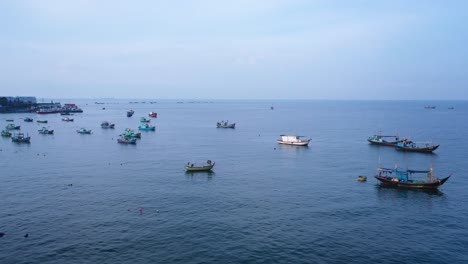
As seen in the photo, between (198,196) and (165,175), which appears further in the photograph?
(165,175)


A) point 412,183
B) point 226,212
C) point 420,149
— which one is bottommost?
point 226,212

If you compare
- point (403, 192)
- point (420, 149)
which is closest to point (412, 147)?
point (420, 149)

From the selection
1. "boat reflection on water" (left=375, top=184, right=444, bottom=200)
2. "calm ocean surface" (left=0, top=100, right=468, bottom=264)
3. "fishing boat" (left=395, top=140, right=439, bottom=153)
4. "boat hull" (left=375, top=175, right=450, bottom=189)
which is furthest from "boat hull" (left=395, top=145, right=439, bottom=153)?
"boat reflection on water" (left=375, top=184, right=444, bottom=200)

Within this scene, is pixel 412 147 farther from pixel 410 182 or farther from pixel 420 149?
pixel 410 182

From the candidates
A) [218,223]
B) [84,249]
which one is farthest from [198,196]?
[84,249]

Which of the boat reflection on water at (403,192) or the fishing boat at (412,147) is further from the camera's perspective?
the fishing boat at (412,147)

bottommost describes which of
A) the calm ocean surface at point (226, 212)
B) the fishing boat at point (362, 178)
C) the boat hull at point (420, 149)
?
the calm ocean surface at point (226, 212)

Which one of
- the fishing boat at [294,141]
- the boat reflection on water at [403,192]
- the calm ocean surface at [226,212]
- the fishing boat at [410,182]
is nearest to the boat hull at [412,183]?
the fishing boat at [410,182]

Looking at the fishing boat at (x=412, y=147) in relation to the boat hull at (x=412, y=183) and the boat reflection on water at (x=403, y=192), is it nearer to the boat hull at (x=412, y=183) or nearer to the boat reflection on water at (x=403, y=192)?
the boat hull at (x=412, y=183)

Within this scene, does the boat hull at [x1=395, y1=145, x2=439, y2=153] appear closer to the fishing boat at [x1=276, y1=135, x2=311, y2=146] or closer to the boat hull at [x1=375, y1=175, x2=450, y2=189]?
the fishing boat at [x1=276, y1=135, x2=311, y2=146]

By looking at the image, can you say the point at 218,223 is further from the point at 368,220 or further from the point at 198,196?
the point at 368,220

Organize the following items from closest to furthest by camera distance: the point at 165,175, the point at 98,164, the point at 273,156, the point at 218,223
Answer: the point at 218,223 → the point at 165,175 → the point at 98,164 → the point at 273,156
